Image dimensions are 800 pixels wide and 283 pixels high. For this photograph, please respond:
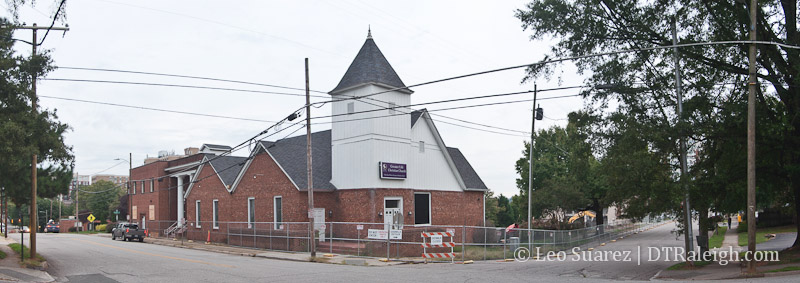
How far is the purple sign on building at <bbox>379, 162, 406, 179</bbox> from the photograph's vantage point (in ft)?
97.5

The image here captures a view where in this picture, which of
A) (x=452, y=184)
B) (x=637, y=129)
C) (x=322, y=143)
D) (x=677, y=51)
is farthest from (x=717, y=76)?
(x=322, y=143)

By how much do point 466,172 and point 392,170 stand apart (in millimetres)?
9837

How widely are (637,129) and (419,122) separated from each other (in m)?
16.8

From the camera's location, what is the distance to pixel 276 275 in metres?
17.4

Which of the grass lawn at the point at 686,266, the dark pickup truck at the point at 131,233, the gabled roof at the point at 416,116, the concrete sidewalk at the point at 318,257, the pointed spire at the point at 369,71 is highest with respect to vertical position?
the pointed spire at the point at 369,71

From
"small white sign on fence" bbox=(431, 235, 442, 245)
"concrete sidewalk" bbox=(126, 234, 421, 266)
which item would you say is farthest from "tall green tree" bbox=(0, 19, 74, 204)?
"small white sign on fence" bbox=(431, 235, 442, 245)

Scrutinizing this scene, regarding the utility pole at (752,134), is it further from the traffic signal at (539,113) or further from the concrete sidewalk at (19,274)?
the concrete sidewalk at (19,274)

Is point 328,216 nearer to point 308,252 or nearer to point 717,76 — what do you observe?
point 308,252

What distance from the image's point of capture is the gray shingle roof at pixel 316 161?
3196cm

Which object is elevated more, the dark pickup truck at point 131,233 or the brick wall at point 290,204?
the brick wall at point 290,204

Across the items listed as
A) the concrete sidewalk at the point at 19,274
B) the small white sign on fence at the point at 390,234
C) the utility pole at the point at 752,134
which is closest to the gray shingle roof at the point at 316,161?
the small white sign on fence at the point at 390,234

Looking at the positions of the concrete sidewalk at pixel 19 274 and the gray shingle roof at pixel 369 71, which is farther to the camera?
the gray shingle roof at pixel 369 71

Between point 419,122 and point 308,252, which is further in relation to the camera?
point 419,122

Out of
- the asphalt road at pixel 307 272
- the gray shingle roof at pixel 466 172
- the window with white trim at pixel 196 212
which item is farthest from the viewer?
the window with white trim at pixel 196 212
